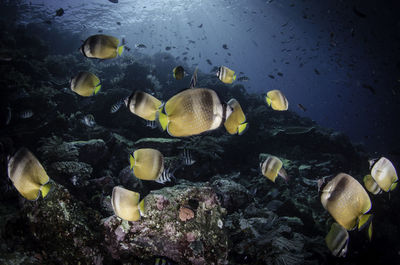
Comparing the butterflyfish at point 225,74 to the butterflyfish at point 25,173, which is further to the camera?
the butterflyfish at point 225,74

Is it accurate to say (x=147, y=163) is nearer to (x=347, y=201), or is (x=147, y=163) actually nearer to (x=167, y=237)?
(x=167, y=237)

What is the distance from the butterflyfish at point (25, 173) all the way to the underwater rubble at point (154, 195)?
1349mm

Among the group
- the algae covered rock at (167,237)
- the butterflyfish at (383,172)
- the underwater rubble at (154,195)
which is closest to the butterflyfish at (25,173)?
the underwater rubble at (154,195)

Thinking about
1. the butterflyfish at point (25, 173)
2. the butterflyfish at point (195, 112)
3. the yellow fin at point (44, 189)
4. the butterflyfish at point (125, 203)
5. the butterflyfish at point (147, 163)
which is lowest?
the butterflyfish at point (125, 203)

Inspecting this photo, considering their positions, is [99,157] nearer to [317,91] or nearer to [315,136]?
[315,136]

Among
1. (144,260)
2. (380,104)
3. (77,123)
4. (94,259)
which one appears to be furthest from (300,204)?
(380,104)

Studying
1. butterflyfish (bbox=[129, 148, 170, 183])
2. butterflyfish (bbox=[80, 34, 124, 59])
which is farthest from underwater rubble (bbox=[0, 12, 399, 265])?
butterflyfish (bbox=[80, 34, 124, 59])

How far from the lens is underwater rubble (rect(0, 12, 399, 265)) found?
3.03m

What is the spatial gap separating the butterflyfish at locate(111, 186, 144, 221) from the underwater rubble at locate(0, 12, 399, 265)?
2.27 feet

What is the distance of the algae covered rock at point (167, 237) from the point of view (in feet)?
10.0

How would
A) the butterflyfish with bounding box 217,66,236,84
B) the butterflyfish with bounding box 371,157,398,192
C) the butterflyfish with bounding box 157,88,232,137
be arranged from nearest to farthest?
the butterflyfish with bounding box 157,88,232,137 < the butterflyfish with bounding box 371,157,398,192 < the butterflyfish with bounding box 217,66,236,84

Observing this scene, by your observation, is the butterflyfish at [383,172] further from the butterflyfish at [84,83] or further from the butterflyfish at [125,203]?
the butterflyfish at [84,83]

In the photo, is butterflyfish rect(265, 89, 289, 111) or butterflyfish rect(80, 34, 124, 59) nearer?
butterflyfish rect(80, 34, 124, 59)

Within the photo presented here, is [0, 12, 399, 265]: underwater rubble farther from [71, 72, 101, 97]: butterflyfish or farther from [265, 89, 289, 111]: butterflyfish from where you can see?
[265, 89, 289, 111]: butterflyfish
